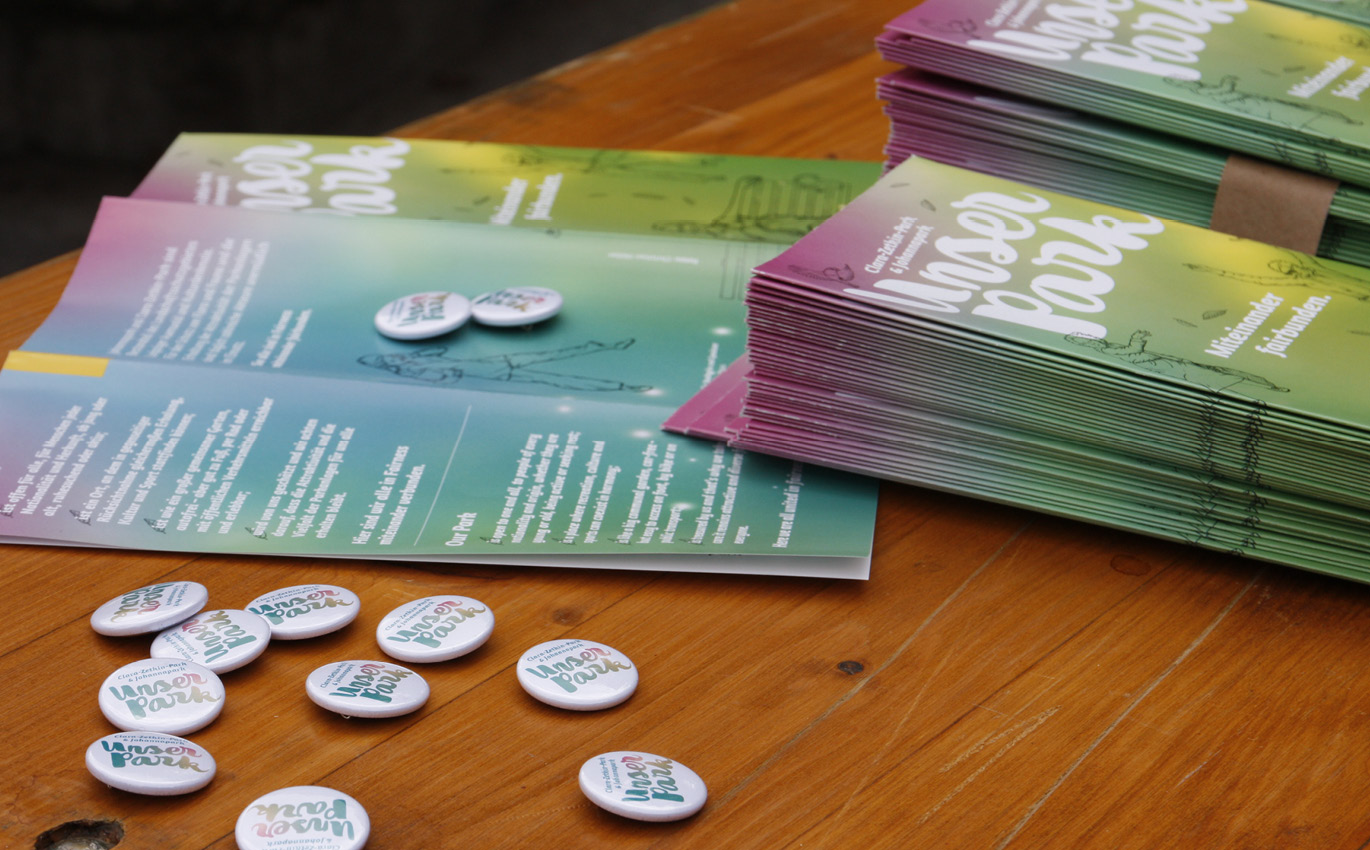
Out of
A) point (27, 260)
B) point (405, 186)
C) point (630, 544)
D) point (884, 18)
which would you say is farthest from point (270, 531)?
point (27, 260)

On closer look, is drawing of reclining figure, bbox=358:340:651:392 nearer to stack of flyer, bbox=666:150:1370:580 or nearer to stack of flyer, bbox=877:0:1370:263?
stack of flyer, bbox=666:150:1370:580

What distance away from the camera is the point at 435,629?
0.58 metres

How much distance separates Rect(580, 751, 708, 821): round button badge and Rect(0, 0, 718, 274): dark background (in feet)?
7.92

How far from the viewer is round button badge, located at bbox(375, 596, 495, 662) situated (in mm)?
572

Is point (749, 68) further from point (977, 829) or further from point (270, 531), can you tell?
point (977, 829)

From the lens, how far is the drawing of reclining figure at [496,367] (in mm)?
766

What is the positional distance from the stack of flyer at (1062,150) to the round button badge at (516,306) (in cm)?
26

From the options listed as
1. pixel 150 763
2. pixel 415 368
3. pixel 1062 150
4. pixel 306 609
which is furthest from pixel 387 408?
pixel 1062 150

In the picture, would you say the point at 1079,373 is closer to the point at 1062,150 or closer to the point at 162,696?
the point at 1062,150

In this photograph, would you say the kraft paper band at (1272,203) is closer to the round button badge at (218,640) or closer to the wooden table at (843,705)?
the wooden table at (843,705)

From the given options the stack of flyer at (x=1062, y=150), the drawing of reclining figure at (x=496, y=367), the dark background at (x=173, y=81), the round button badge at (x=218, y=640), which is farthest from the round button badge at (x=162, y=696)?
the dark background at (x=173, y=81)

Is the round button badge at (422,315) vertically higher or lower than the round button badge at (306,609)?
higher

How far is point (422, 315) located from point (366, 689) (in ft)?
1.05

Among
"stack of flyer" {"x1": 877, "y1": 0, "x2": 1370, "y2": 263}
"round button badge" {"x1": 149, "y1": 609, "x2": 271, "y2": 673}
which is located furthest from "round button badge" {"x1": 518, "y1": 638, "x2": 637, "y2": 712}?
"stack of flyer" {"x1": 877, "y1": 0, "x2": 1370, "y2": 263}
